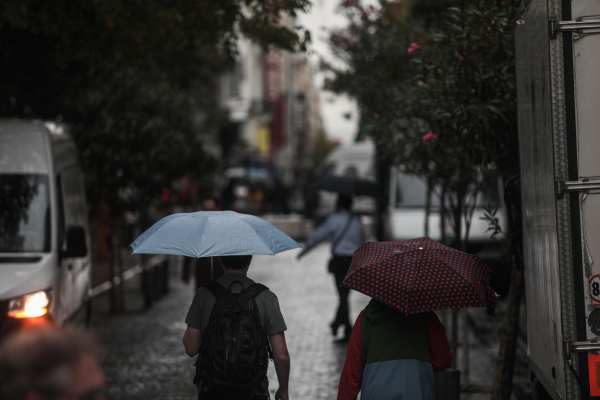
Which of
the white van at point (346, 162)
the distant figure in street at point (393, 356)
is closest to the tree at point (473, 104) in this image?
the distant figure in street at point (393, 356)

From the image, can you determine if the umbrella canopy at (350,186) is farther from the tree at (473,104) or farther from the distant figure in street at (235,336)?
the distant figure in street at (235,336)

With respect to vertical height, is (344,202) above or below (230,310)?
above

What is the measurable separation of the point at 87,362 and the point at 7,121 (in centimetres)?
625

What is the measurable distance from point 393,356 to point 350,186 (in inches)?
252

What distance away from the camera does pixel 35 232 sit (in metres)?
7.37

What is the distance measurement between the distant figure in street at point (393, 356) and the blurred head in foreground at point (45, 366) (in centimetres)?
224

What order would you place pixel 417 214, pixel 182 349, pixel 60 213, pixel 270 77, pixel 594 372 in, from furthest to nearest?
pixel 270 77, pixel 417 214, pixel 182 349, pixel 60 213, pixel 594 372

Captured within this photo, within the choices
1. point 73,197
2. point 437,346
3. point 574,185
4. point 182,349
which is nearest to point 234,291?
point 437,346

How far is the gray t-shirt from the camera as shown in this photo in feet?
14.4

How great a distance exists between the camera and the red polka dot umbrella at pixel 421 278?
13.7 ft

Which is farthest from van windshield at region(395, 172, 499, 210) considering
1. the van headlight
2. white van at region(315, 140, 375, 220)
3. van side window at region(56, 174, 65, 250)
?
white van at region(315, 140, 375, 220)

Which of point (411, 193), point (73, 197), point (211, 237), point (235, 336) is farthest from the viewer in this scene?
point (411, 193)

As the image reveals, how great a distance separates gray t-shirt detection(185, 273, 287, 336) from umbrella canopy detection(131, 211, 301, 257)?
16cm

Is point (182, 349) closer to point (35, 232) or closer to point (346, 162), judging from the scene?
point (35, 232)
